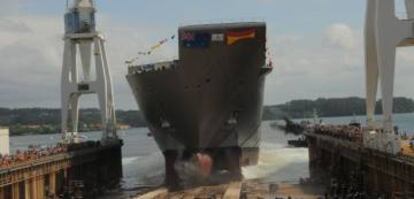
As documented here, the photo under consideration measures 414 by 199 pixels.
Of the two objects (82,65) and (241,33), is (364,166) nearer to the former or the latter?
(241,33)

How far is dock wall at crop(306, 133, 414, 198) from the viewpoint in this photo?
30.7 m

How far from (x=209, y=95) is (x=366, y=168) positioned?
14974 mm

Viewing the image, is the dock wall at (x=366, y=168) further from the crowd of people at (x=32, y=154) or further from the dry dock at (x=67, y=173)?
the crowd of people at (x=32, y=154)

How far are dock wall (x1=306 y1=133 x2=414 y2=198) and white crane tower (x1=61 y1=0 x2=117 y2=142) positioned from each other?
1863cm

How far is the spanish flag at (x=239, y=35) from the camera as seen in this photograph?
48719 millimetres

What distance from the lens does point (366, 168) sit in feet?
130

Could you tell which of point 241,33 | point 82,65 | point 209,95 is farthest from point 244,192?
point 82,65

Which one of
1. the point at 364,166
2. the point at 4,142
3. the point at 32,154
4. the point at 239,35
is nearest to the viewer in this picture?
the point at 364,166

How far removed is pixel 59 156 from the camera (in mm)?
47406

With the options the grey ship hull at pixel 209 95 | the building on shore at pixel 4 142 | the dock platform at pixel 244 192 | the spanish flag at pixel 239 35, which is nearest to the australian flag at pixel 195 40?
the grey ship hull at pixel 209 95

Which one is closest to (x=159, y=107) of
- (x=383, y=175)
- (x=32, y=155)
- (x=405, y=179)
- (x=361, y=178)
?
(x=32, y=155)

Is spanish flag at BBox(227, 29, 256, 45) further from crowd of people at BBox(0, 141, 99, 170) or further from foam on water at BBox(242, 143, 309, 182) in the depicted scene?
crowd of people at BBox(0, 141, 99, 170)

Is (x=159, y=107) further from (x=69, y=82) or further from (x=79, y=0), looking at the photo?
(x=79, y=0)

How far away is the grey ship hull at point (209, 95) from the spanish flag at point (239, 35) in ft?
1.00
